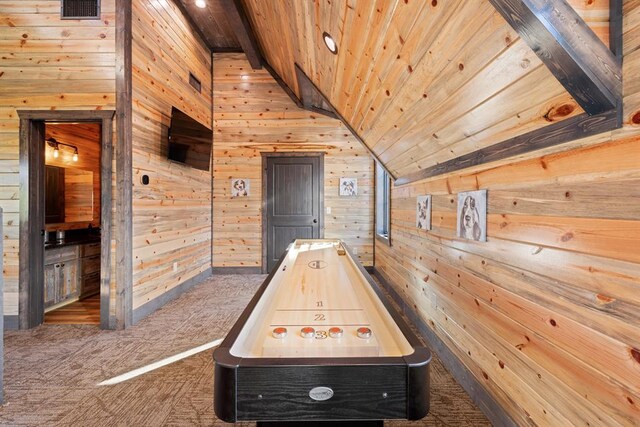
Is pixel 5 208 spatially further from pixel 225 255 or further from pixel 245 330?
pixel 245 330

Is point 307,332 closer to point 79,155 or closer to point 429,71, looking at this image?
point 429,71

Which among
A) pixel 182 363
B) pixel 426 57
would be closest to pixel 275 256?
pixel 182 363

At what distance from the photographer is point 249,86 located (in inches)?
221

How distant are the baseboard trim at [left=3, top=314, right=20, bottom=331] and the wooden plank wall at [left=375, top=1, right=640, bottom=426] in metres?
4.05

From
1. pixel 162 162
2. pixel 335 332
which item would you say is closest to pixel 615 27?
pixel 335 332

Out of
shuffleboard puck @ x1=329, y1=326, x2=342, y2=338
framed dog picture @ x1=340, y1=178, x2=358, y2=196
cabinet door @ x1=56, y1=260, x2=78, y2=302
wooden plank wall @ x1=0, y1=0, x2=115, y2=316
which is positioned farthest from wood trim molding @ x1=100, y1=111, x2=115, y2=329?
framed dog picture @ x1=340, y1=178, x2=358, y2=196

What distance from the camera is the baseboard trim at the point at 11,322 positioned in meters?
3.04

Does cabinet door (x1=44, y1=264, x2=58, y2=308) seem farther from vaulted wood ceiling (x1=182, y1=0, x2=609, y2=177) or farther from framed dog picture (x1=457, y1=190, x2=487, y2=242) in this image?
framed dog picture (x1=457, y1=190, x2=487, y2=242)

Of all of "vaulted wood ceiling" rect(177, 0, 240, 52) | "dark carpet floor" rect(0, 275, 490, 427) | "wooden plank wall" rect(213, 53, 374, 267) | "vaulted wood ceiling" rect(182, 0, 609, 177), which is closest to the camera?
"vaulted wood ceiling" rect(182, 0, 609, 177)

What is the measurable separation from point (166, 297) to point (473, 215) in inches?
144

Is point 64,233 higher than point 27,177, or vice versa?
point 27,177

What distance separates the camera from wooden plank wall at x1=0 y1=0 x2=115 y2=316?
305cm

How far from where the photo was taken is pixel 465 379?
2143 mm

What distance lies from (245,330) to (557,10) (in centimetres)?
149
